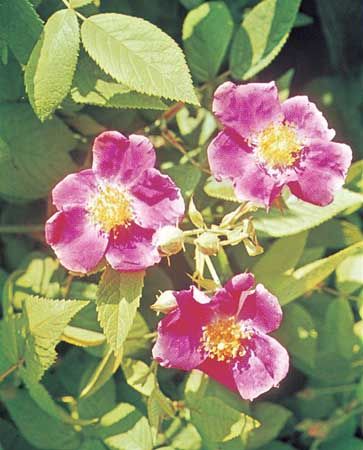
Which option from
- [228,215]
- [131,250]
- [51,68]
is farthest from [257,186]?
[51,68]

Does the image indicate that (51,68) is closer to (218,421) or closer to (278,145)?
(278,145)

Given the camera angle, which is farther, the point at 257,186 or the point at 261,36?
the point at 261,36

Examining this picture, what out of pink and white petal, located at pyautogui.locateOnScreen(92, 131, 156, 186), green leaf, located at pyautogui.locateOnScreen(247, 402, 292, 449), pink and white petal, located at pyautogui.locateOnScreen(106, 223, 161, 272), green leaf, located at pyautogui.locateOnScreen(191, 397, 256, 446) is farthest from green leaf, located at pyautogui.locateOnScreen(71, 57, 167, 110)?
green leaf, located at pyautogui.locateOnScreen(247, 402, 292, 449)

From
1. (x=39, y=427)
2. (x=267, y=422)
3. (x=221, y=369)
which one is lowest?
(x=267, y=422)

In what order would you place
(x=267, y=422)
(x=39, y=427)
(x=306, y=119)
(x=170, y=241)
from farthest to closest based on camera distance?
(x=267, y=422) → (x=39, y=427) → (x=306, y=119) → (x=170, y=241)


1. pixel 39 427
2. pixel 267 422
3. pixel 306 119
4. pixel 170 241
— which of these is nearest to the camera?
pixel 170 241

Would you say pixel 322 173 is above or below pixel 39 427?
above

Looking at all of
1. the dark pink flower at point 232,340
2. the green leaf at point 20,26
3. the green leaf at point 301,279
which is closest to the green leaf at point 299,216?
the green leaf at point 301,279
